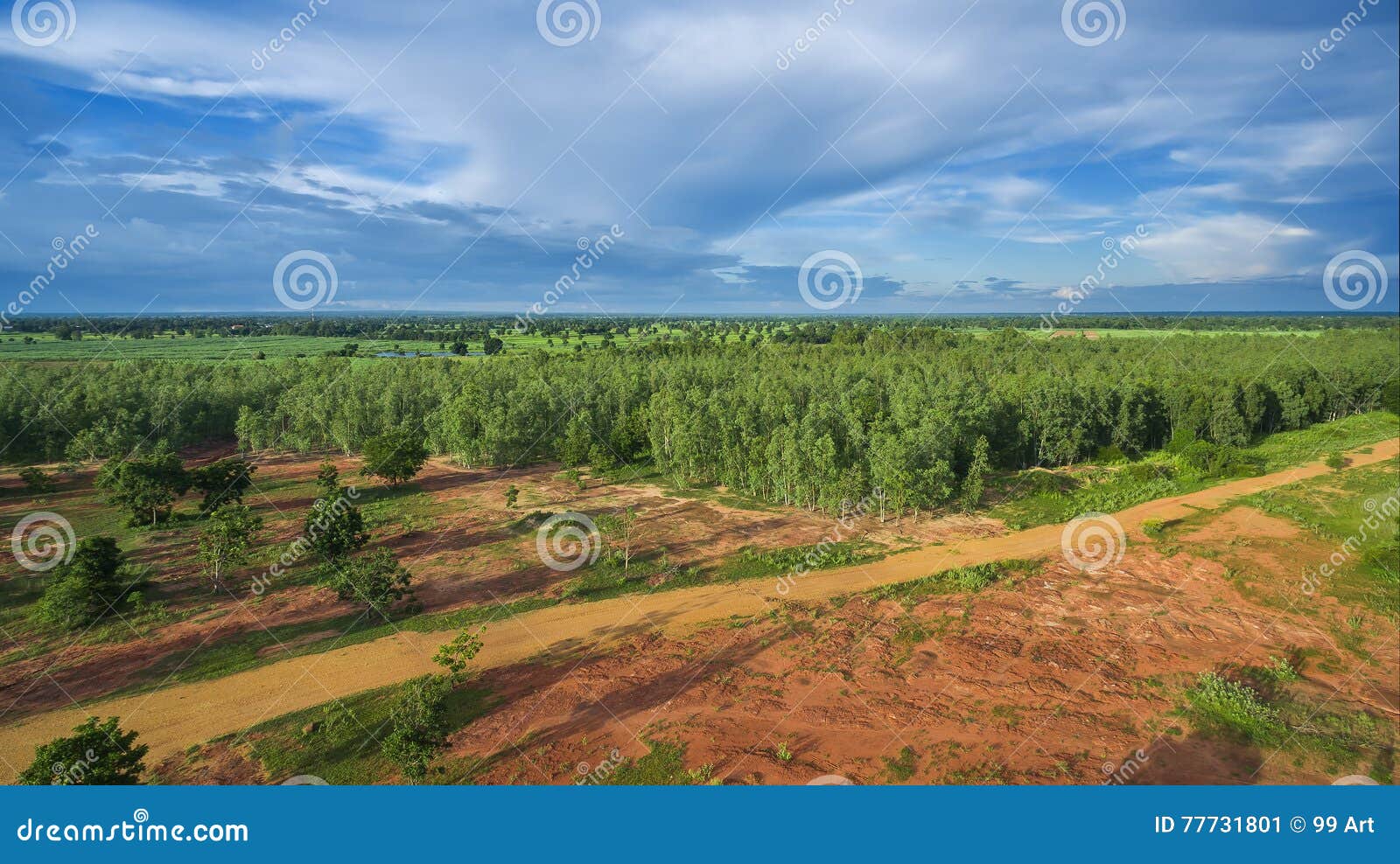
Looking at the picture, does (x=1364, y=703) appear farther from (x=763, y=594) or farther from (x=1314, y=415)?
(x=1314, y=415)

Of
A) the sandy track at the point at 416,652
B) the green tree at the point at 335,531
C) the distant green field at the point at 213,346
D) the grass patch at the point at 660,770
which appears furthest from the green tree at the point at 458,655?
the distant green field at the point at 213,346

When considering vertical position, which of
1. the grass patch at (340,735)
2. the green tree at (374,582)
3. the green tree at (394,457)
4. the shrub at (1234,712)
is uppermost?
the green tree at (394,457)

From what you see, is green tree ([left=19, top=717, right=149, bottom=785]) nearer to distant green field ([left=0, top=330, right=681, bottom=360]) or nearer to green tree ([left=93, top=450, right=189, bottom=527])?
green tree ([left=93, top=450, right=189, bottom=527])

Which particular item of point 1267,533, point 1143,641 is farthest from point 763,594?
point 1267,533

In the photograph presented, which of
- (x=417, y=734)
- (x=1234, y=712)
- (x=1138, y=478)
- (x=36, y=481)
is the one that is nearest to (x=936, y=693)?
(x=1234, y=712)

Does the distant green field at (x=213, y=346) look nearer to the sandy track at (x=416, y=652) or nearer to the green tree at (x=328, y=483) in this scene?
the green tree at (x=328, y=483)
